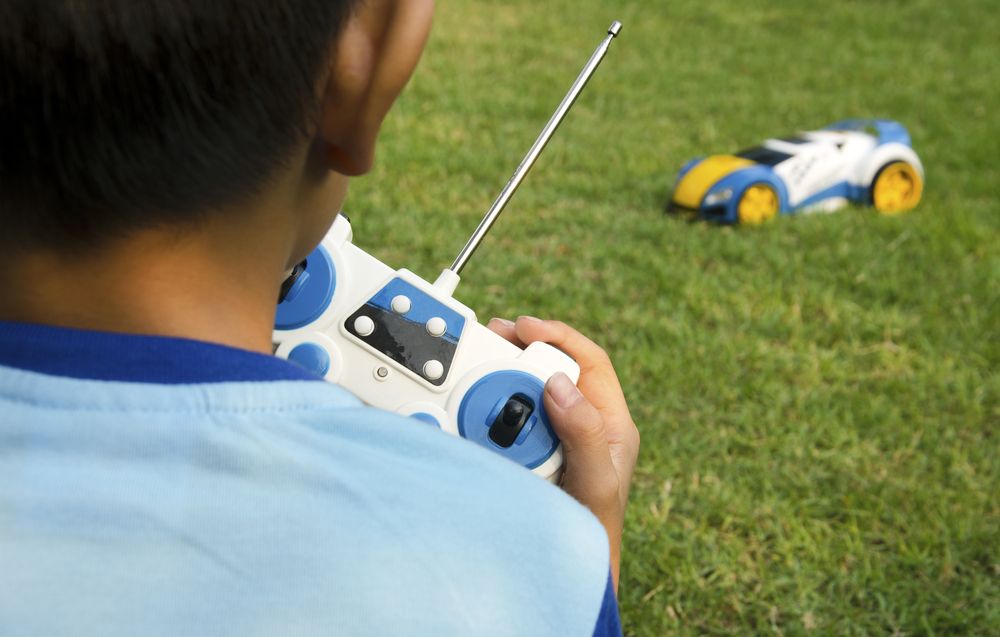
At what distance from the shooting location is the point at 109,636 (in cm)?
55

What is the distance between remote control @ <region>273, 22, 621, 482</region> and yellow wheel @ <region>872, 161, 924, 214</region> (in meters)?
2.31

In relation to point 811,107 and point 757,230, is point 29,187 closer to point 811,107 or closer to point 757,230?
point 757,230

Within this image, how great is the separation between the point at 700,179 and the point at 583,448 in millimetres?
2195

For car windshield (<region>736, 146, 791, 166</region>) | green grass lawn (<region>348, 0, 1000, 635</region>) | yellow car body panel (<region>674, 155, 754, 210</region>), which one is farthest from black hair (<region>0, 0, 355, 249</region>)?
car windshield (<region>736, 146, 791, 166</region>)

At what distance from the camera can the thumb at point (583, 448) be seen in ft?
3.29

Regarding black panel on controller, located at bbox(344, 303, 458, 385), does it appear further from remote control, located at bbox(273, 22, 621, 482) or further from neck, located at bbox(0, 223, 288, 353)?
neck, located at bbox(0, 223, 288, 353)

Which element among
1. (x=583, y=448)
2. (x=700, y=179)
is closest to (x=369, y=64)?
(x=583, y=448)

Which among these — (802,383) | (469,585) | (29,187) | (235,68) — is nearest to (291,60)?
(235,68)

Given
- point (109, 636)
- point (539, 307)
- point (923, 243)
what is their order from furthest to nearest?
1. point (923, 243)
2. point (539, 307)
3. point (109, 636)

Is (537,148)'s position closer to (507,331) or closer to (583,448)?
(507,331)

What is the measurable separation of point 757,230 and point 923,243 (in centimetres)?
42

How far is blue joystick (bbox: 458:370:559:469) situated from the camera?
105 centimetres

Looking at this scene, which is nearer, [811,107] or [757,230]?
[757,230]

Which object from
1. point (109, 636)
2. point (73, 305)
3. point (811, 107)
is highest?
point (811, 107)
